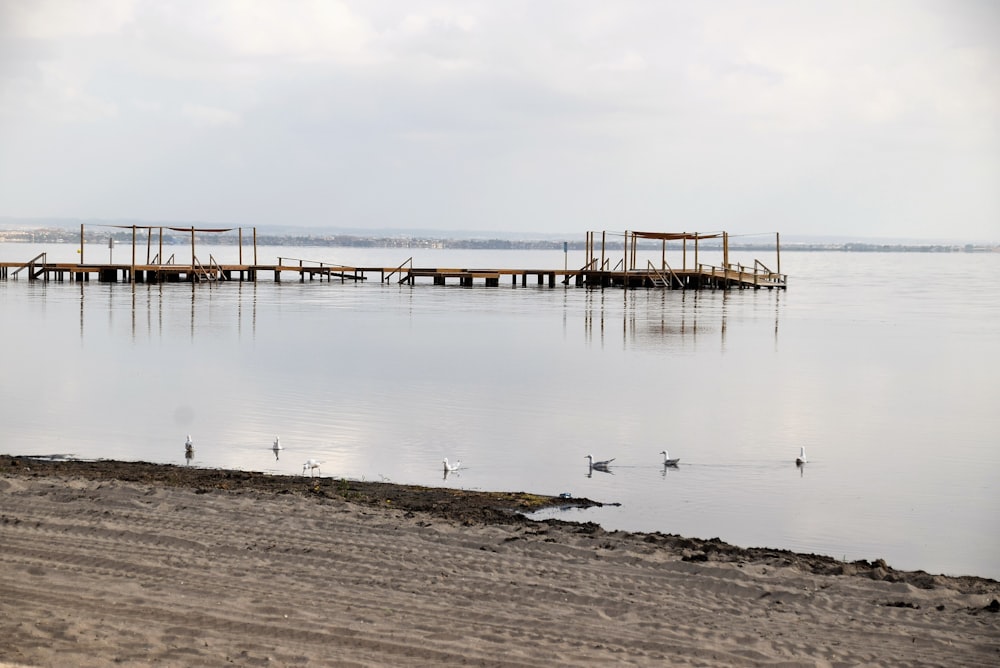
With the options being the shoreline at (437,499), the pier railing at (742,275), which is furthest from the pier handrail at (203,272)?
the shoreline at (437,499)

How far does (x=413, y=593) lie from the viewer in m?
7.61

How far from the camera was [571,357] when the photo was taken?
29.8 meters

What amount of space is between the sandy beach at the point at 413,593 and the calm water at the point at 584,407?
200 centimetres

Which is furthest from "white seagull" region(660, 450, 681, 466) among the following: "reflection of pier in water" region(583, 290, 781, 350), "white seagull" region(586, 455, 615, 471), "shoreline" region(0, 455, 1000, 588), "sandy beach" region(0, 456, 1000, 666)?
"reflection of pier in water" region(583, 290, 781, 350)

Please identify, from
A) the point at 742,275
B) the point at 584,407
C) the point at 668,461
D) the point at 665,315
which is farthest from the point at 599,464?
the point at 742,275

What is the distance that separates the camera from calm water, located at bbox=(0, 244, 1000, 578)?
1253 cm

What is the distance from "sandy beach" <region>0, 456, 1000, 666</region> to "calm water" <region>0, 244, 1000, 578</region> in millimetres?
1997

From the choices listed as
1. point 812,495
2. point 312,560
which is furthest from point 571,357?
point 312,560

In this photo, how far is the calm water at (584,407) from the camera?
1253 centimetres

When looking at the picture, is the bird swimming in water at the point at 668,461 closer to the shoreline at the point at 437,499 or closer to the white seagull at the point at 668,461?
the white seagull at the point at 668,461

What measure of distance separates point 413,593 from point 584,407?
1319 centimetres

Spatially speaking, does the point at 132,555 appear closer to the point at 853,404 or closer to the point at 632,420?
the point at 632,420

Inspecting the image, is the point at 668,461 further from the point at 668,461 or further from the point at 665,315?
the point at 665,315

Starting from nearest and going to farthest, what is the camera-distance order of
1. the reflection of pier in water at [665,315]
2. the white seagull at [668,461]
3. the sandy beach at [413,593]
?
the sandy beach at [413,593] < the white seagull at [668,461] < the reflection of pier in water at [665,315]
